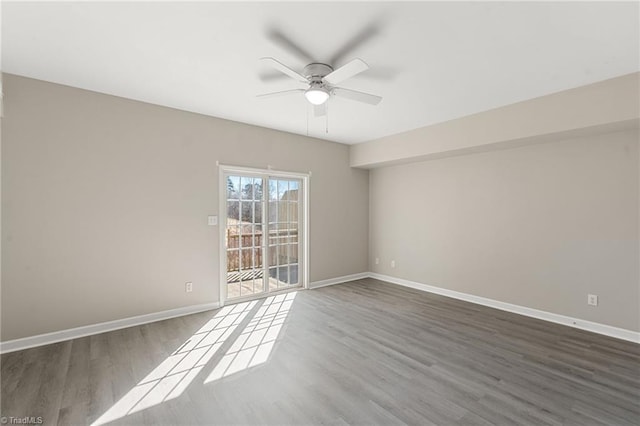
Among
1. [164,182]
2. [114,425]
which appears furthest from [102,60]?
[114,425]

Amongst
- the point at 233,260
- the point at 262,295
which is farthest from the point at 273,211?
the point at 262,295

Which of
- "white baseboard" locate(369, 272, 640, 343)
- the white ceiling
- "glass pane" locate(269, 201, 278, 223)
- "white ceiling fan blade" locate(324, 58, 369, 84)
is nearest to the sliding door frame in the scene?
"glass pane" locate(269, 201, 278, 223)

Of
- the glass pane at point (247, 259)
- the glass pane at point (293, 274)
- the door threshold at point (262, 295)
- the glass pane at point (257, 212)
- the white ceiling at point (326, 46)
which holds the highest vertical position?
the white ceiling at point (326, 46)

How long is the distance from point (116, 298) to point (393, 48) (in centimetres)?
395

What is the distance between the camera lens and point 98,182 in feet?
10.6

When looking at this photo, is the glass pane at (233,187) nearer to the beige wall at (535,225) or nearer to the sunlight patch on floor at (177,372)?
the sunlight patch on floor at (177,372)

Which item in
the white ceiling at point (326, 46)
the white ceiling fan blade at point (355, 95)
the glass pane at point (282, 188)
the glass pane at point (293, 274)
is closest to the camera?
the white ceiling at point (326, 46)

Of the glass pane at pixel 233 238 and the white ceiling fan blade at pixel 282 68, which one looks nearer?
the white ceiling fan blade at pixel 282 68

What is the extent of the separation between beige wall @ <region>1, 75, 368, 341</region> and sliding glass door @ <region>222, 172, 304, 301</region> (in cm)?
29

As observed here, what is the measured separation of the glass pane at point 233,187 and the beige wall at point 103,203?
0.86 feet

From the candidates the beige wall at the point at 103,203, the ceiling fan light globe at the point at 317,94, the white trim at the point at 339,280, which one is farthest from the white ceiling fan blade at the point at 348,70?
the white trim at the point at 339,280

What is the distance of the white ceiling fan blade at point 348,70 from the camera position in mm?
2135

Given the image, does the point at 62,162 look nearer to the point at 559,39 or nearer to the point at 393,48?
the point at 393,48

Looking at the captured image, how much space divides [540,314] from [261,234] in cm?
411
